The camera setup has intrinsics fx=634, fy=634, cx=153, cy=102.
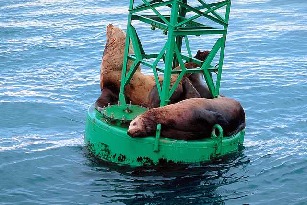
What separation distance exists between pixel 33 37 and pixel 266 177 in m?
17.2

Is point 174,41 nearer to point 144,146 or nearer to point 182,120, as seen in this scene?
point 182,120

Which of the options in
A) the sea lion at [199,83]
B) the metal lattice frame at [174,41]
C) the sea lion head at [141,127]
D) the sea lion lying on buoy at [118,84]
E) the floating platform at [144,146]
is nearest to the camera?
the sea lion head at [141,127]

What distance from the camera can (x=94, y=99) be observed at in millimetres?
20016

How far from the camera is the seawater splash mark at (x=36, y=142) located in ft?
51.1

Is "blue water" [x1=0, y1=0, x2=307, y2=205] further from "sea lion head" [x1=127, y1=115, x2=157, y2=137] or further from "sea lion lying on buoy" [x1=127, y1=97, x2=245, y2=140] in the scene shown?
"sea lion head" [x1=127, y1=115, x2=157, y2=137]

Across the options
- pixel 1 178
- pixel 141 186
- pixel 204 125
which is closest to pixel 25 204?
pixel 1 178

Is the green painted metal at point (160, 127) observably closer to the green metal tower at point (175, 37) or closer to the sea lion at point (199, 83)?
the green metal tower at point (175, 37)

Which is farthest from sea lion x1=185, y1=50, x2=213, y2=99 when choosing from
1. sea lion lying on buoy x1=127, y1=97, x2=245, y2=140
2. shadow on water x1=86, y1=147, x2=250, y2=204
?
shadow on water x1=86, y1=147, x2=250, y2=204

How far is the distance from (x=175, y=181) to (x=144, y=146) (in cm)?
98

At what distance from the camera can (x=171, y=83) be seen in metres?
14.6

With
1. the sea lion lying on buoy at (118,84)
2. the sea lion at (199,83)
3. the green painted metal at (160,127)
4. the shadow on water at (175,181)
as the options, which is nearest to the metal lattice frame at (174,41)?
the green painted metal at (160,127)

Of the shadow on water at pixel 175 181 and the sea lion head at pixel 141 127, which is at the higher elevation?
the sea lion head at pixel 141 127

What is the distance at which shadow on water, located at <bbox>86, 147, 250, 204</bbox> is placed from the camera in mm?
12523

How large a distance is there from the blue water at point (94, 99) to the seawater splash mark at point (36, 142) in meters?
0.03
